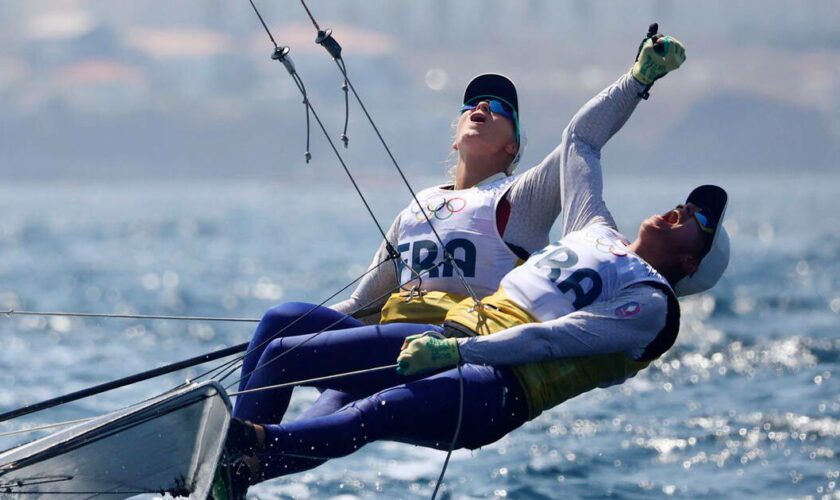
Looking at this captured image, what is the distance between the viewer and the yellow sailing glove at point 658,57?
15.8 ft

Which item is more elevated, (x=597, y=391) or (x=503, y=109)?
(x=597, y=391)

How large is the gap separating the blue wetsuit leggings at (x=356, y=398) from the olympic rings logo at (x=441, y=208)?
55 centimetres

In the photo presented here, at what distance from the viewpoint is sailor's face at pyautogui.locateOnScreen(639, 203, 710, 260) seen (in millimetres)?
4824

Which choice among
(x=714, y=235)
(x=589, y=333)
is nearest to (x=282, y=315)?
(x=589, y=333)

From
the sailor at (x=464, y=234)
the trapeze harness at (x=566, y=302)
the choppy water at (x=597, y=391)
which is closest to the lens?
the trapeze harness at (x=566, y=302)

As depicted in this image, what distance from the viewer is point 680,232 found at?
4.82 metres

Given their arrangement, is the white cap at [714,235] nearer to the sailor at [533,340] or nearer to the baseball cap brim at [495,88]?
the sailor at [533,340]

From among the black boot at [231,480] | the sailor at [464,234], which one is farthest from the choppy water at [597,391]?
the black boot at [231,480]

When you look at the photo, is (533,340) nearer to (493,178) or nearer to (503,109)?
(493,178)

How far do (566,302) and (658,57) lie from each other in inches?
34.2

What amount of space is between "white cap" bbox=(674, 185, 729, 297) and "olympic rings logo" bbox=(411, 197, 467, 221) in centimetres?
83

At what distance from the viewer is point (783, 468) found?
8.96m

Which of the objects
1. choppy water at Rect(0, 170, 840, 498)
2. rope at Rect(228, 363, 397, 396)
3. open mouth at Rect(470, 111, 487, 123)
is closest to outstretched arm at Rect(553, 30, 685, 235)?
open mouth at Rect(470, 111, 487, 123)

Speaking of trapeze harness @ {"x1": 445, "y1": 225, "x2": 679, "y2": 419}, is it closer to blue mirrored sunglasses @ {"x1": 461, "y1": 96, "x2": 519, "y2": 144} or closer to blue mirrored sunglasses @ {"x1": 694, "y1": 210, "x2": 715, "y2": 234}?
blue mirrored sunglasses @ {"x1": 694, "y1": 210, "x2": 715, "y2": 234}
